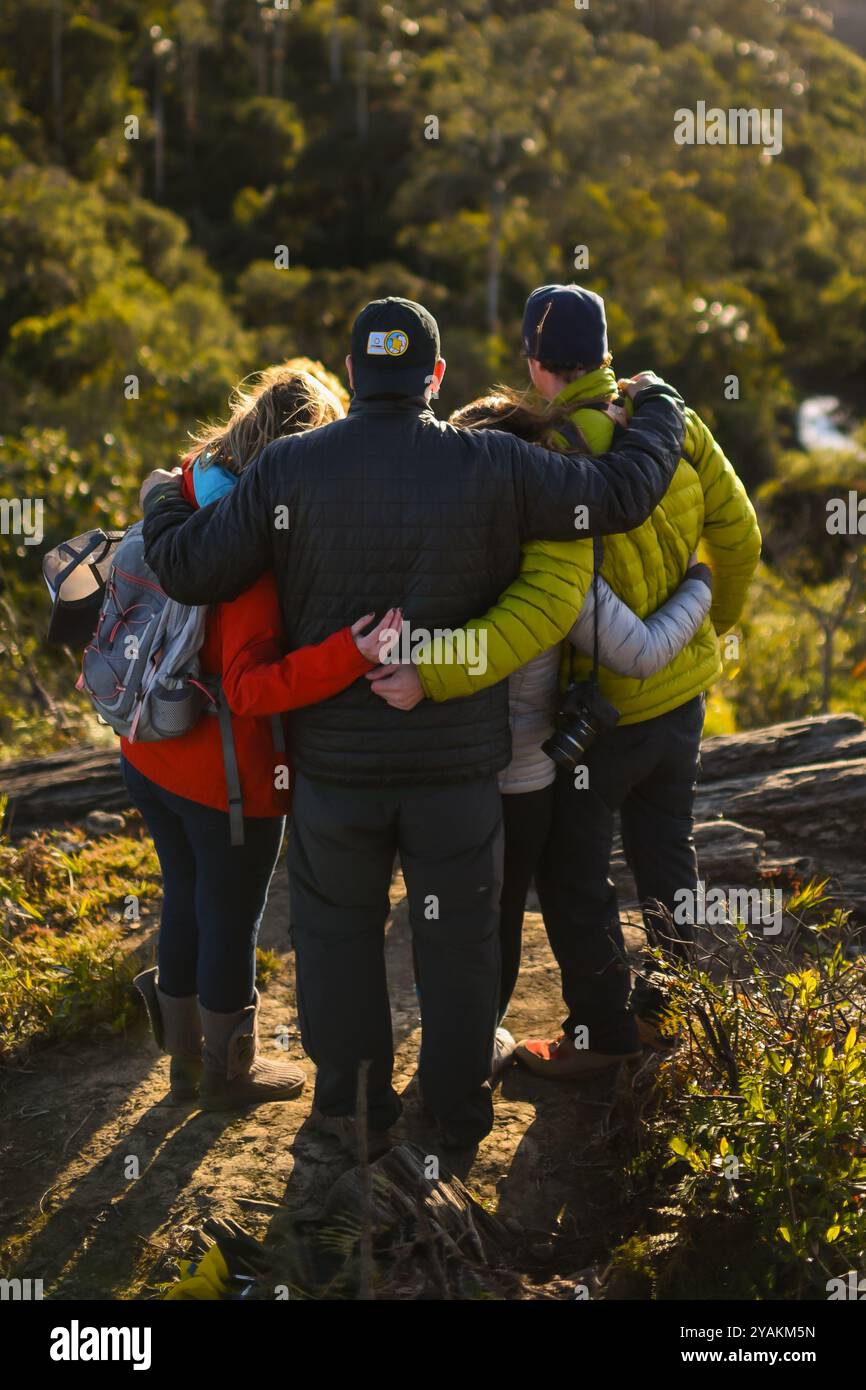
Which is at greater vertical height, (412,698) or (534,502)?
(534,502)

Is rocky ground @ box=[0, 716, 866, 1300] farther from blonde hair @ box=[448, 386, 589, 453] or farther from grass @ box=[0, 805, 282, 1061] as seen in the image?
blonde hair @ box=[448, 386, 589, 453]

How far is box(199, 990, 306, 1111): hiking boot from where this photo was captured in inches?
129

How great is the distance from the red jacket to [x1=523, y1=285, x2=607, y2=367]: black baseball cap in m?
0.78

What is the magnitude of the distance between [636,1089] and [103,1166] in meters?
1.25

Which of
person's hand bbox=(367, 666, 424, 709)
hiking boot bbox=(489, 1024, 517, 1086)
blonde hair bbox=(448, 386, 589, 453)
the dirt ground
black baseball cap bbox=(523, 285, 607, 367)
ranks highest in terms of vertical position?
black baseball cap bbox=(523, 285, 607, 367)

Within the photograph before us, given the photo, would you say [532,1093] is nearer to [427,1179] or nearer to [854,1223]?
[427,1179]

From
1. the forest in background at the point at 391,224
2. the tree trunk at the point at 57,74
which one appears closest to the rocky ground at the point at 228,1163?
the forest in background at the point at 391,224

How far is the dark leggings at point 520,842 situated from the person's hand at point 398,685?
45 cm

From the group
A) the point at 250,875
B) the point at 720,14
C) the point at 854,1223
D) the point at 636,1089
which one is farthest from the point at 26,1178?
the point at 720,14

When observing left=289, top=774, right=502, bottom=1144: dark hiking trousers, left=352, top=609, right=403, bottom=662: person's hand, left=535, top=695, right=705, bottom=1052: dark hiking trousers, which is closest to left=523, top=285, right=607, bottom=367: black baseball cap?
left=352, top=609, right=403, bottom=662: person's hand

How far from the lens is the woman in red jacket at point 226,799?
281cm

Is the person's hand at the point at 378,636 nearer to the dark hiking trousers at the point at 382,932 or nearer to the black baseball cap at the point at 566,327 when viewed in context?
the dark hiking trousers at the point at 382,932

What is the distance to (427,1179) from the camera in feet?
9.37

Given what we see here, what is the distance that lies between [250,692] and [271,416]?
1.94 feet
